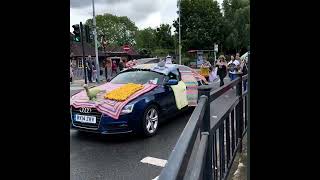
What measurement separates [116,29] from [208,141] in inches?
3505

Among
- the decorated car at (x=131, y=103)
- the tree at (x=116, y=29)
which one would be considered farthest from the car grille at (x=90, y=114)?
the tree at (x=116, y=29)

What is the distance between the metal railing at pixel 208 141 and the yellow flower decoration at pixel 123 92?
7.99ft

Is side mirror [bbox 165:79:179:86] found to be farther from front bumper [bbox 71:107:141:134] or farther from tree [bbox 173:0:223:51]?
tree [bbox 173:0:223:51]

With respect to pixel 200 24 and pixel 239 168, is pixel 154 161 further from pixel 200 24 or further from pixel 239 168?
pixel 200 24

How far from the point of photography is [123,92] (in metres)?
6.88

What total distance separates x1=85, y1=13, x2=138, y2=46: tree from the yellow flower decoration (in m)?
81.4

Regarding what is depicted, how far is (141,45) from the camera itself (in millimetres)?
87500

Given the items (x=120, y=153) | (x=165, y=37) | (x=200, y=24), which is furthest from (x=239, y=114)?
(x=165, y=37)

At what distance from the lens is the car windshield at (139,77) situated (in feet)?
25.5

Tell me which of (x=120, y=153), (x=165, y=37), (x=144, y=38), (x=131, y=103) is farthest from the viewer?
(x=144, y=38)
